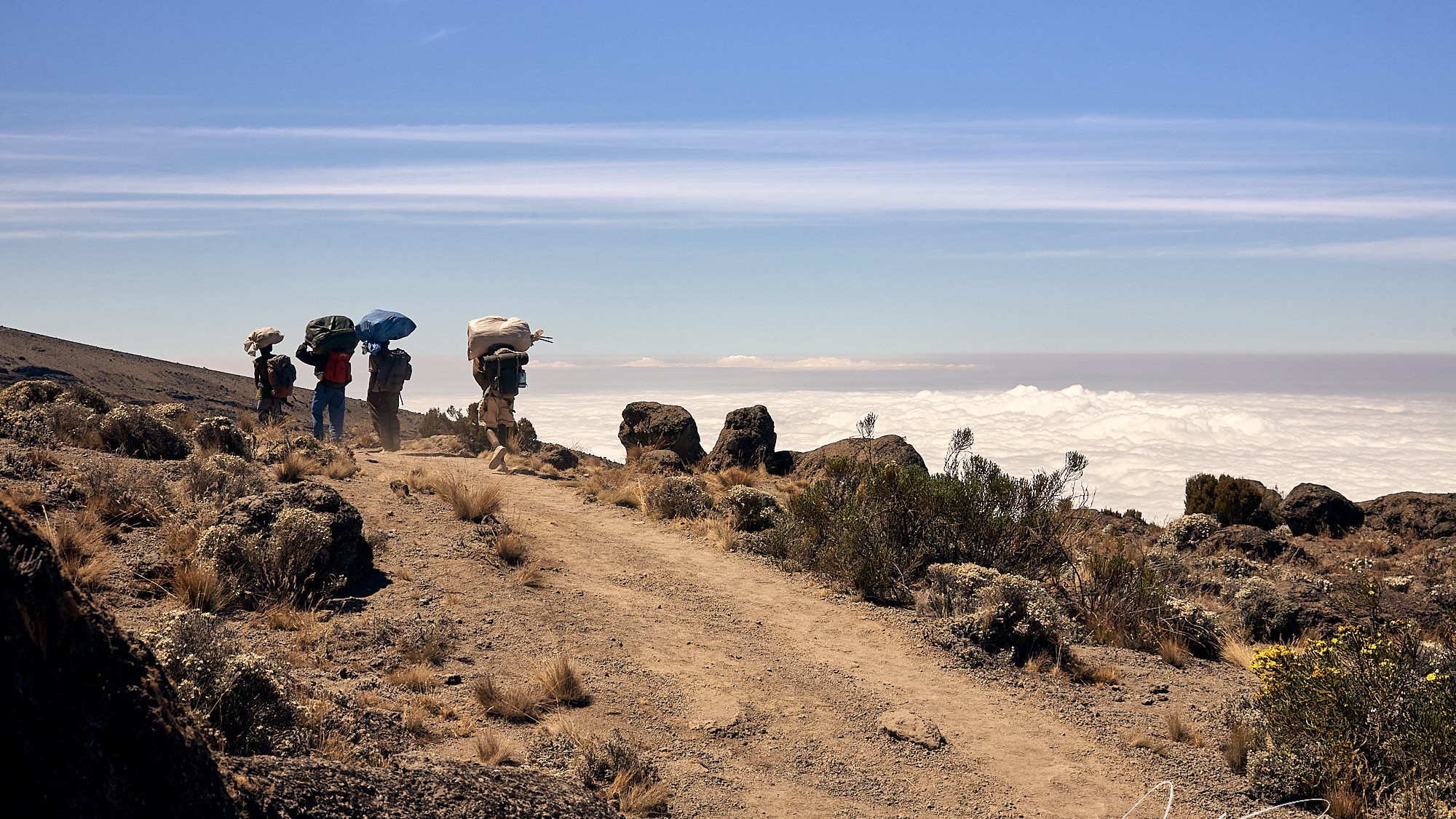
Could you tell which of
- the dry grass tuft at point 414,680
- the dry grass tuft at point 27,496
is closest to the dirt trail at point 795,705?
the dry grass tuft at point 414,680

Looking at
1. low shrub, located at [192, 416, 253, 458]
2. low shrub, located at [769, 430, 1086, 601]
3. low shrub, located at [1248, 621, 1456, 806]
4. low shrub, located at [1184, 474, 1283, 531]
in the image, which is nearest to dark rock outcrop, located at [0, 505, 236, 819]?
low shrub, located at [1248, 621, 1456, 806]

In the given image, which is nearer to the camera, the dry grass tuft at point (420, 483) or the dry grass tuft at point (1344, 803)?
the dry grass tuft at point (1344, 803)

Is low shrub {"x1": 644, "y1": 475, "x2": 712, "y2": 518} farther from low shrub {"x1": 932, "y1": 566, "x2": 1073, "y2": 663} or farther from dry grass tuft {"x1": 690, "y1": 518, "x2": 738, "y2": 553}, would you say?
low shrub {"x1": 932, "y1": 566, "x2": 1073, "y2": 663}

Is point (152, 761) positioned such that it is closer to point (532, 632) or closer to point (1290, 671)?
point (532, 632)

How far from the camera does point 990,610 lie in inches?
313

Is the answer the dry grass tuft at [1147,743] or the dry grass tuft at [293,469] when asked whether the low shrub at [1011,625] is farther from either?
the dry grass tuft at [293,469]

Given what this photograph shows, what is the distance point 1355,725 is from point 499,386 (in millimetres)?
12629

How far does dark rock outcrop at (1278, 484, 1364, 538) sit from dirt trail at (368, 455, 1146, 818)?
13908 mm

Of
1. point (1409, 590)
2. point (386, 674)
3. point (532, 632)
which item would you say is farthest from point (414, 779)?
point (1409, 590)

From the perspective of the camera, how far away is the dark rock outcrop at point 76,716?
213 cm

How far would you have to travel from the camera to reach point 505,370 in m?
15.5

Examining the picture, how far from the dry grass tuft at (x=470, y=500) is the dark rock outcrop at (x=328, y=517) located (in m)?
2.12

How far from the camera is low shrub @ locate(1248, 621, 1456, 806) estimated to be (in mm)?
5203

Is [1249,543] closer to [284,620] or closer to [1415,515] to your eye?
[1415,515]
